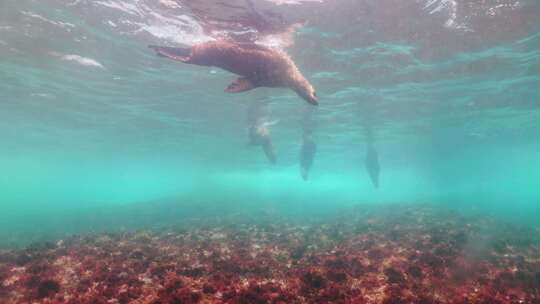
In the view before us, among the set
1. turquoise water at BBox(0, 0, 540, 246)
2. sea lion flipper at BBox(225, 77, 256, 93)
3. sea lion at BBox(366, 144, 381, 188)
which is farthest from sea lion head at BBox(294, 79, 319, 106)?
sea lion at BBox(366, 144, 381, 188)

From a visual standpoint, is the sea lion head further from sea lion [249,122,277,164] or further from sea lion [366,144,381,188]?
sea lion [366,144,381,188]

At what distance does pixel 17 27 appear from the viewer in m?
14.2

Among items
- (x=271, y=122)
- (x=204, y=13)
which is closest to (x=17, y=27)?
(x=204, y=13)

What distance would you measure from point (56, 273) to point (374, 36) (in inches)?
568

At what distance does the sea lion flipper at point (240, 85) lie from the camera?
23.9 feet

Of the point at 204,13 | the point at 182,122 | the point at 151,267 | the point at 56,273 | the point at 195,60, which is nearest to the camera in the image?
the point at 195,60

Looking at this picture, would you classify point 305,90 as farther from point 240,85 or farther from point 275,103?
point 275,103

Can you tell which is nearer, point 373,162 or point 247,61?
point 247,61

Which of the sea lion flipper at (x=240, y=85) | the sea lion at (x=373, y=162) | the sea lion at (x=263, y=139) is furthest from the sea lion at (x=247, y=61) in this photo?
the sea lion at (x=373, y=162)

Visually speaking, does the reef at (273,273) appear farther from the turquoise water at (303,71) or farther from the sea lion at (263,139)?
the sea lion at (263,139)

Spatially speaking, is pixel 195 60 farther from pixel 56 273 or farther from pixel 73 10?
pixel 73 10

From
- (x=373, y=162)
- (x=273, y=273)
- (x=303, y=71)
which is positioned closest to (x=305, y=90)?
(x=273, y=273)

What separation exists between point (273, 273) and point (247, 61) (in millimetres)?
6109

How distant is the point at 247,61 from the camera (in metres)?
7.33
